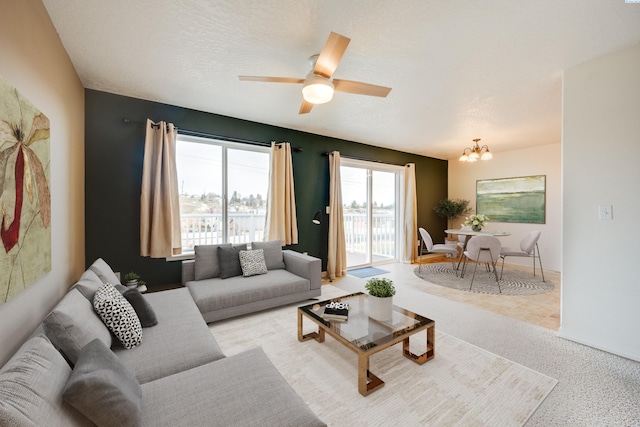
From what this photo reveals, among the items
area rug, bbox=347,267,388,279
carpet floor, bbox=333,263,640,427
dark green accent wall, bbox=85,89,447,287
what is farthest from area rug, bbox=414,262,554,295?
dark green accent wall, bbox=85,89,447,287

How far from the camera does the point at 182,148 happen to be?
349 cm

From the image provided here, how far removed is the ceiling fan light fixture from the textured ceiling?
33 centimetres

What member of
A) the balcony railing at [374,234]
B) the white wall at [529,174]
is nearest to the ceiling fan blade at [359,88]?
the balcony railing at [374,234]

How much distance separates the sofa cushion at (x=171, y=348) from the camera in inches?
56.4

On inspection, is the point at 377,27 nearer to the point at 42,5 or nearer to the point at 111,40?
the point at 111,40

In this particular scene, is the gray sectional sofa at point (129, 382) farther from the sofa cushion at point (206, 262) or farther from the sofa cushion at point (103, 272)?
the sofa cushion at point (206, 262)

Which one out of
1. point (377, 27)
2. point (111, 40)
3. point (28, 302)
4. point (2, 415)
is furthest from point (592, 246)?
point (111, 40)

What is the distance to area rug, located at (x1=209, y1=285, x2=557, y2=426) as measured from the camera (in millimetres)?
1522

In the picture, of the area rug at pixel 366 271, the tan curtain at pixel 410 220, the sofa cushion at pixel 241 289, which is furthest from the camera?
the tan curtain at pixel 410 220

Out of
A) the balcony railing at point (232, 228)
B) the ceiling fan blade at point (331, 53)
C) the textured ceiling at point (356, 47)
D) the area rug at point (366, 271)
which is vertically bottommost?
the area rug at point (366, 271)

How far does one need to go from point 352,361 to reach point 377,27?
2492mm

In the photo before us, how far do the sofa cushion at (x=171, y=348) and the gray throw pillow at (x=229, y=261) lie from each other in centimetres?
96

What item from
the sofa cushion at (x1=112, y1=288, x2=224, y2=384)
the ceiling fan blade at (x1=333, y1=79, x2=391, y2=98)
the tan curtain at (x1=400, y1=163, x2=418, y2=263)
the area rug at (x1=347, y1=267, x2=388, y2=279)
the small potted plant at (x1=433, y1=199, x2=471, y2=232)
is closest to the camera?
the sofa cushion at (x1=112, y1=288, x2=224, y2=384)

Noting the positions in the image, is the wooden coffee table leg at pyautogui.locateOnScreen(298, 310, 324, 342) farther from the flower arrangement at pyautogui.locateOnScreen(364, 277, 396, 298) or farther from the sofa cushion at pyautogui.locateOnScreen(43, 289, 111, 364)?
the sofa cushion at pyautogui.locateOnScreen(43, 289, 111, 364)
